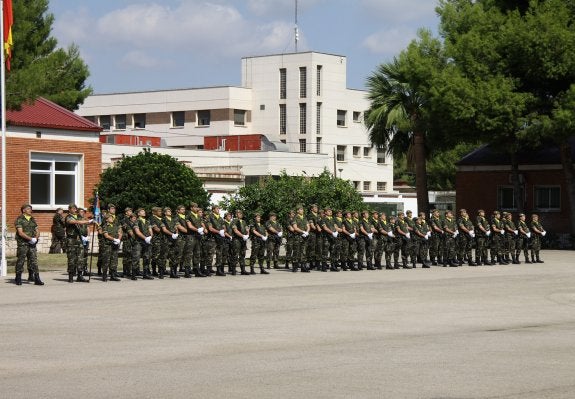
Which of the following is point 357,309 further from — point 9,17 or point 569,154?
point 569,154

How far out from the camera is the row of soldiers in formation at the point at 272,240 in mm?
24484

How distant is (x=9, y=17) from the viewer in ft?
87.5

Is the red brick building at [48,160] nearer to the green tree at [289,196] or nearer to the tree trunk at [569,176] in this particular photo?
the green tree at [289,196]

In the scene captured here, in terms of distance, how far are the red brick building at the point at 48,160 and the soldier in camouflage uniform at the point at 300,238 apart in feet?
33.1

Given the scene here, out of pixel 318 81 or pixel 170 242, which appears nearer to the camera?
pixel 170 242

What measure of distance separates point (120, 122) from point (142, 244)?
65.7 metres

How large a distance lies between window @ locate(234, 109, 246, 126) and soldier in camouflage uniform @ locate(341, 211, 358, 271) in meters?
55.4

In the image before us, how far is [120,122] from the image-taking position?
89.6m

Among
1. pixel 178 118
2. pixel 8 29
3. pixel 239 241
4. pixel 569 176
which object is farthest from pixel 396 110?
pixel 178 118

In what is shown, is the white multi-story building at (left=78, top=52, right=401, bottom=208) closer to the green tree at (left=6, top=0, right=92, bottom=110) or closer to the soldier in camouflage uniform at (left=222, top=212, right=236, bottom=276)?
the green tree at (left=6, top=0, right=92, bottom=110)

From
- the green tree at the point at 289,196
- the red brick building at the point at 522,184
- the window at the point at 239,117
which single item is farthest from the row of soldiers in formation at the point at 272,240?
the window at the point at 239,117

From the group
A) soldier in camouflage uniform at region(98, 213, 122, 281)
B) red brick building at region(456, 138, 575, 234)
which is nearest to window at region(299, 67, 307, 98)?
red brick building at region(456, 138, 575, 234)

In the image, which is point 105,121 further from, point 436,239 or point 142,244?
point 142,244

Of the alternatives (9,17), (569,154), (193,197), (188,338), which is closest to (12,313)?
(188,338)
